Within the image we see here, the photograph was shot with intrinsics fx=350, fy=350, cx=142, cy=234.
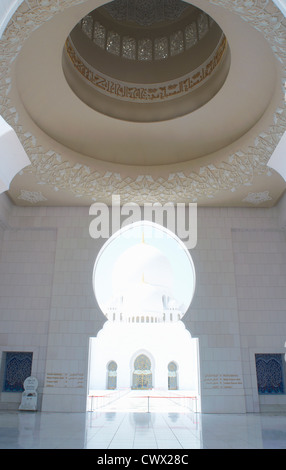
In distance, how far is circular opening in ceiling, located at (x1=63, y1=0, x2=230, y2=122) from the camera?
13.7 feet

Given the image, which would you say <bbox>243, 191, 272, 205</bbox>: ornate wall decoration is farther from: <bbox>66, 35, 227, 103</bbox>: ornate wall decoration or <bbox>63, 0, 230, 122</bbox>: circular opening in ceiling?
<bbox>66, 35, 227, 103</bbox>: ornate wall decoration

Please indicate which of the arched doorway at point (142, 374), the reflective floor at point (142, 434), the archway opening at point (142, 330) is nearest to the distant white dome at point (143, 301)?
the archway opening at point (142, 330)

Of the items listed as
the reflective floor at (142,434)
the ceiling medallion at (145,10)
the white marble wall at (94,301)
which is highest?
the ceiling medallion at (145,10)

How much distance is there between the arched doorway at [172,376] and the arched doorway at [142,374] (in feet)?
2.46

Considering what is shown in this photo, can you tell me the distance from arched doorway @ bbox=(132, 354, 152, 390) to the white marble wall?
9114 mm

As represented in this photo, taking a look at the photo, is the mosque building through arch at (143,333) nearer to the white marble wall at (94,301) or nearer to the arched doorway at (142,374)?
the arched doorway at (142,374)

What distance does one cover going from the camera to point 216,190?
522 cm

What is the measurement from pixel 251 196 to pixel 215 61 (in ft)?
7.04

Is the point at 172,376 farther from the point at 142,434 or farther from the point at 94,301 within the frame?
the point at 142,434

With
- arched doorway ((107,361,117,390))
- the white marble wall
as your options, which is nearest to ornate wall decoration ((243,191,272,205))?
the white marble wall

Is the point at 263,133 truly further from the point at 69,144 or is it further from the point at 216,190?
the point at 69,144

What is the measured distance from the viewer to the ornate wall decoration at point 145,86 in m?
4.06
